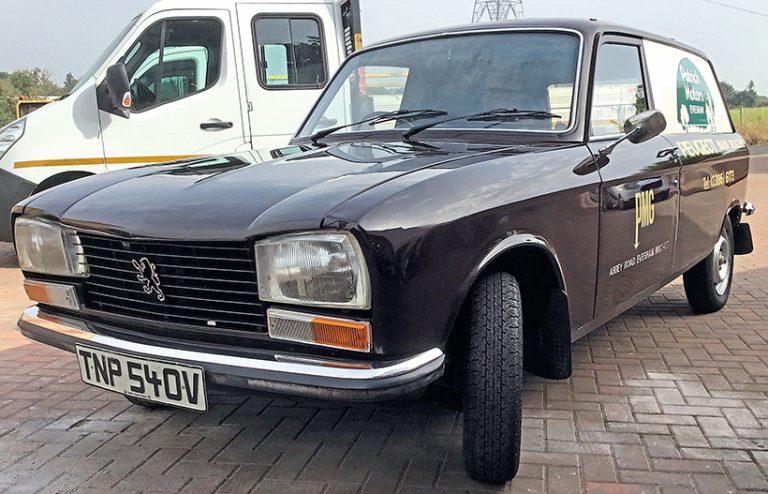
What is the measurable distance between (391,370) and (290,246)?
46 cm

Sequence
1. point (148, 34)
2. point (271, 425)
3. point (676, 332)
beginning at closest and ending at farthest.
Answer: point (271, 425) < point (676, 332) < point (148, 34)

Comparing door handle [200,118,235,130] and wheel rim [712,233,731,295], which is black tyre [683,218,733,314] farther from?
door handle [200,118,235,130]

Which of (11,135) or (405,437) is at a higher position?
(11,135)

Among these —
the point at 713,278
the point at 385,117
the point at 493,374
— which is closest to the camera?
the point at 493,374

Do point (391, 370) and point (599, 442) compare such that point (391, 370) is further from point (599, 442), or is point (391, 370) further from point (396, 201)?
point (599, 442)

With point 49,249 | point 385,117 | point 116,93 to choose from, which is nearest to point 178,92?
point 116,93

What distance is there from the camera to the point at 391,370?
200 cm

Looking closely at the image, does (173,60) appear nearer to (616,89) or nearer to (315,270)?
(616,89)

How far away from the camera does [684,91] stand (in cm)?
420

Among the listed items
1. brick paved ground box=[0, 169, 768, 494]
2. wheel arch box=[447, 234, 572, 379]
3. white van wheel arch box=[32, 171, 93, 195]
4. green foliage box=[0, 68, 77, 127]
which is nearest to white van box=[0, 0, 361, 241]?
white van wheel arch box=[32, 171, 93, 195]

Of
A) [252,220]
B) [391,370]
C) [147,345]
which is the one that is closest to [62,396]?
[147,345]

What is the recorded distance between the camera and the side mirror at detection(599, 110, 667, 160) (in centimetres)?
314

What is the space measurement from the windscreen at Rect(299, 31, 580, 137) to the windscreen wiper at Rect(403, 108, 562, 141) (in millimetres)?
15

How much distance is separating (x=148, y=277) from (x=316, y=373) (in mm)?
711
